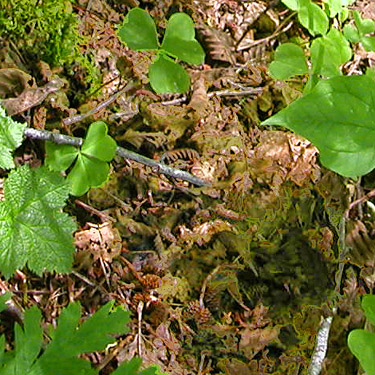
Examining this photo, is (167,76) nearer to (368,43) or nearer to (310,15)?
(310,15)

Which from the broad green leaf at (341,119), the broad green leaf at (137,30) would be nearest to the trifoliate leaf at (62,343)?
the broad green leaf at (341,119)

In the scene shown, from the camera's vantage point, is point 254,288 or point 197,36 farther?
point 197,36

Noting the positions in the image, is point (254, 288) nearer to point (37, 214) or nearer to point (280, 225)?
point (280, 225)

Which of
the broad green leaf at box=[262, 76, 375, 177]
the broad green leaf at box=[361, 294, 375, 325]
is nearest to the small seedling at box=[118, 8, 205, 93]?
the broad green leaf at box=[262, 76, 375, 177]

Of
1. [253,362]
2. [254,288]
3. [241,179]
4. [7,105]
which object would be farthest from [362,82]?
[7,105]

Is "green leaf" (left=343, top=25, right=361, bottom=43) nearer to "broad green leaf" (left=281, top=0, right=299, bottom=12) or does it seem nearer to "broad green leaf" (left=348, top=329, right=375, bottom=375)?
"broad green leaf" (left=281, top=0, right=299, bottom=12)

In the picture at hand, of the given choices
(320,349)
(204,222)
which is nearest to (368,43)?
A: (204,222)
